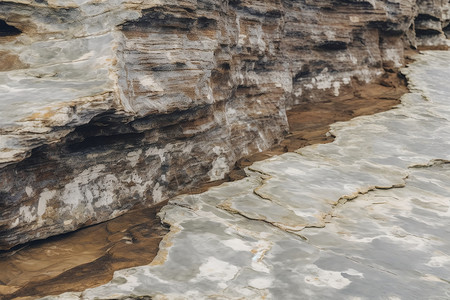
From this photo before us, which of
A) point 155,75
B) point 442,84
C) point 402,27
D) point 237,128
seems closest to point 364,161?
point 237,128

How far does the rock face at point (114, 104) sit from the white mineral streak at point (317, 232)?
558 millimetres

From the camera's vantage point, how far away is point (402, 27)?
10445 mm

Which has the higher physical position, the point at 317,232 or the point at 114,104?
the point at 114,104

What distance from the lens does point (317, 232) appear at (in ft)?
12.2

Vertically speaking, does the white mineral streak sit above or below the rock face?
below

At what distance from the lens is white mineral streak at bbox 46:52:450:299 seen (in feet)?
9.53

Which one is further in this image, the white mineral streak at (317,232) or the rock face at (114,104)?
the rock face at (114,104)

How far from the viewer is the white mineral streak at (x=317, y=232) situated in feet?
9.53

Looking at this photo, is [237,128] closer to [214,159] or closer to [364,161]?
[214,159]

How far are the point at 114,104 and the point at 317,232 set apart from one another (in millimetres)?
1886

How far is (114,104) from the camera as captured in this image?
3783 mm

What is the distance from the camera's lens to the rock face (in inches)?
139

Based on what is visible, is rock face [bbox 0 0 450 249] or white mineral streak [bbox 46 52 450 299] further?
rock face [bbox 0 0 450 249]

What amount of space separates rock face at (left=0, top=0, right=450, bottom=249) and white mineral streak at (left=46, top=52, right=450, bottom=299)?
56cm
